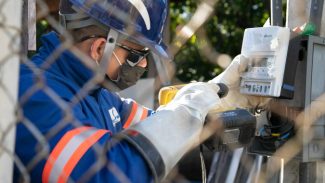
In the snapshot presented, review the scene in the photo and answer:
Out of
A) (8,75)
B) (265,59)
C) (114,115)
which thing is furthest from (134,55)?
(8,75)

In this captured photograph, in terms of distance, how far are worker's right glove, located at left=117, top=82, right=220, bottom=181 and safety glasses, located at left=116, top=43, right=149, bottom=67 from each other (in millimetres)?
358

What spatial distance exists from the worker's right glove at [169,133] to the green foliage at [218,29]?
461 cm

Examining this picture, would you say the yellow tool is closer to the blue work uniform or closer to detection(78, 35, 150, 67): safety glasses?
detection(78, 35, 150, 67): safety glasses

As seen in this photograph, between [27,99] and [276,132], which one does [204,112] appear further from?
[27,99]

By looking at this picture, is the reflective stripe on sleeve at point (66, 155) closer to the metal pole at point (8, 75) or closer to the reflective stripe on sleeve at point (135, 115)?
the metal pole at point (8, 75)

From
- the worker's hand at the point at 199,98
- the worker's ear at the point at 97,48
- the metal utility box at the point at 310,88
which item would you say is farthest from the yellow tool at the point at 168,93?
the metal utility box at the point at 310,88

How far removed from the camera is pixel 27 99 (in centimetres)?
187

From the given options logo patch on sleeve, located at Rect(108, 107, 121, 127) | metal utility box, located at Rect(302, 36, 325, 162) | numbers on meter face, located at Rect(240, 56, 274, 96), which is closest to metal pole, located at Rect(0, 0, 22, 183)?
logo patch on sleeve, located at Rect(108, 107, 121, 127)

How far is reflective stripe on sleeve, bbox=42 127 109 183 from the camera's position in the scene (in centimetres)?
179

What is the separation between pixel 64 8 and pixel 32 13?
0.72 ft

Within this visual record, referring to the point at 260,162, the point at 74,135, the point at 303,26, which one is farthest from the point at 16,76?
the point at 260,162

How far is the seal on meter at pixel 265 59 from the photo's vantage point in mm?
2090

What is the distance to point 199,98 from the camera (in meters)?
2.15

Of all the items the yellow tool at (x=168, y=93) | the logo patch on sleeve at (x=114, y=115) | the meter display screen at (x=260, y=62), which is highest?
the meter display screen at (x=260, y=62)
